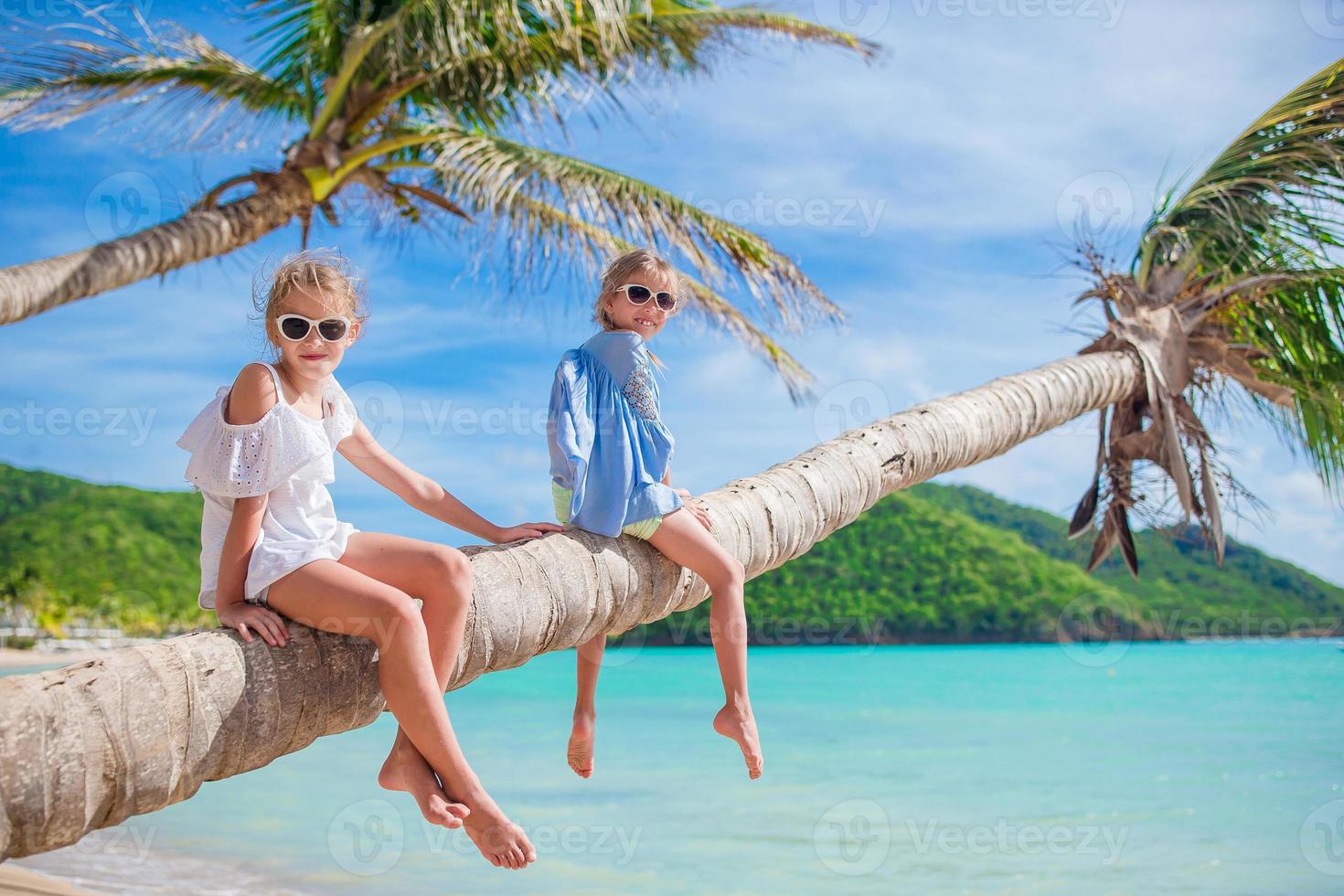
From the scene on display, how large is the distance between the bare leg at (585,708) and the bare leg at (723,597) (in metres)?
0.45

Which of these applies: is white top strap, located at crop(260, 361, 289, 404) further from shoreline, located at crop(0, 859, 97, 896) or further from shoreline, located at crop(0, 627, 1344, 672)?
shoreline, located at crop(0, 627, 1344, 672)

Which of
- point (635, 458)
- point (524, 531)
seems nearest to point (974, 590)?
point (635, 458)

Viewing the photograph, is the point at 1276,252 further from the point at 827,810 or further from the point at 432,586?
the point at 827,810

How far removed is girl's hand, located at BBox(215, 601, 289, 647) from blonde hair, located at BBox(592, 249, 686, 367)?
1.39 metres

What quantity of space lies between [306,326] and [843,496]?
197 centimetres

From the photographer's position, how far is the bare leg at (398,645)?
2.13 meters

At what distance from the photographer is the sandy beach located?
6.45 metres

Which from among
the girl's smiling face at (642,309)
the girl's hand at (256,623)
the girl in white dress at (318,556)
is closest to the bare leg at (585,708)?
the girl in white dress at (318,556)

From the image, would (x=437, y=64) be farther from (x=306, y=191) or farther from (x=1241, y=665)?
(x=1241, y=665)

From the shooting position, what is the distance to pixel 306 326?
2385mm

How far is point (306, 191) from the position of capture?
24.7ft

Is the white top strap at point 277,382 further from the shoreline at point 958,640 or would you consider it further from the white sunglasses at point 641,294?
the shoreline at point 958,640

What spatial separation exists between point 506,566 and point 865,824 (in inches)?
465

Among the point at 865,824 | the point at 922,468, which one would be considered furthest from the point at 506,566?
the point at 865,824
